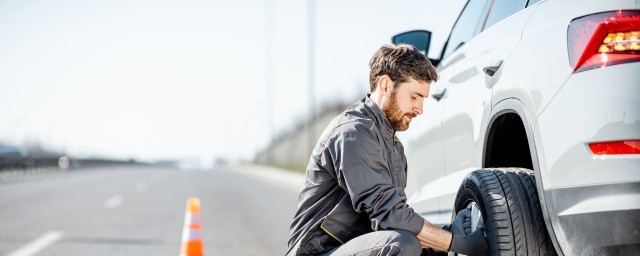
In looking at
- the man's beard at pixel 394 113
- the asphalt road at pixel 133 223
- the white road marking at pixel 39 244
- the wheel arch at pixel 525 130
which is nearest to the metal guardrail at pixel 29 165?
the asphalt road at pixel 133 223

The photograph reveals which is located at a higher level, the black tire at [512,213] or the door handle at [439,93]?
the door handle at [439,93]

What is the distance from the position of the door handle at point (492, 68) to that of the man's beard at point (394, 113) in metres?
0.38

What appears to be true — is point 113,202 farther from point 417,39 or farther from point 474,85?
point 474,85

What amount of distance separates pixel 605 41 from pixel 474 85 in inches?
45.8

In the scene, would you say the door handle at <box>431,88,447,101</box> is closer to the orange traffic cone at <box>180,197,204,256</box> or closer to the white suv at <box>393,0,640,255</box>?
the white suv at <box>393,0,640,255</box>

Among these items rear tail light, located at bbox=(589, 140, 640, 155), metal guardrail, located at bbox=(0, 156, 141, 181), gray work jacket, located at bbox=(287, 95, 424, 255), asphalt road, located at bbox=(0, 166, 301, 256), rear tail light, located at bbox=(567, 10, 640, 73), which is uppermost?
rear tail light, located at bbox=(567, 10, 640, 73)

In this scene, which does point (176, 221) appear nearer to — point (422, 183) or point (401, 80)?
point (422, 183)

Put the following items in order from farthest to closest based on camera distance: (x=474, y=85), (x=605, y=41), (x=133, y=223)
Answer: (x=133, y=223)
(x=474, y=85)
(x=605, y=41)

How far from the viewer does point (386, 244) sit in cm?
329

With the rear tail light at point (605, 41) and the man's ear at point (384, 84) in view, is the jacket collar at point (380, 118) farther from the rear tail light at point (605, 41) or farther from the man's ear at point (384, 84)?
the rear tail light at point (605, 41)

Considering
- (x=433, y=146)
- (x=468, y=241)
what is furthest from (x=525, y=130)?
(x=433, y=146)

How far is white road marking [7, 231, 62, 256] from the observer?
878cm

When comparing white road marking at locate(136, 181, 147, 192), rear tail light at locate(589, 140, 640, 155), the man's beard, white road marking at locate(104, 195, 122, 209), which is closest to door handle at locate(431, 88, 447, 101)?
the man's beard

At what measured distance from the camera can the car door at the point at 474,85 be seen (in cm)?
339
